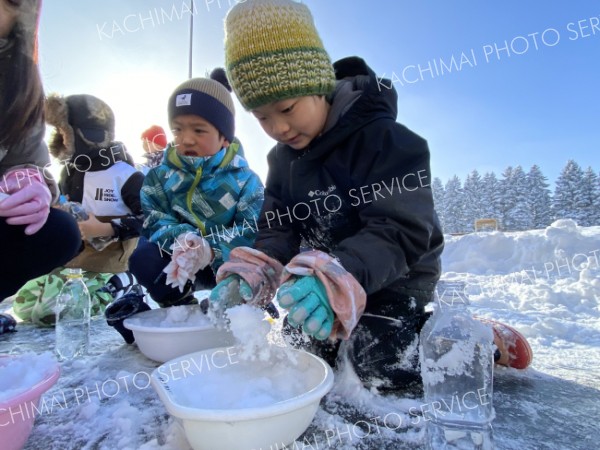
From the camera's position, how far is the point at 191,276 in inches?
64.2

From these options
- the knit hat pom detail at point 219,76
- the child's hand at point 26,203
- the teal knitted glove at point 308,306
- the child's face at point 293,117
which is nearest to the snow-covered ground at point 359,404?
the teal knitted glove at point 308,306

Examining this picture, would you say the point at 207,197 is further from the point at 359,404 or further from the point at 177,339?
the point at 359,404

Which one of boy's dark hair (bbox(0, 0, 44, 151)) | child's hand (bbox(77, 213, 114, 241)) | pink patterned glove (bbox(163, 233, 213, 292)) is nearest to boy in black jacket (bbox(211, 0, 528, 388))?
pink patterned glove (bbox(163, 233, 213, 292))

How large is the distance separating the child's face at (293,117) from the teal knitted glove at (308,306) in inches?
22.5

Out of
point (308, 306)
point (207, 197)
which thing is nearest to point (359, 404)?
point (308, 306)

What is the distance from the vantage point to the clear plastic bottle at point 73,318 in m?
1.65

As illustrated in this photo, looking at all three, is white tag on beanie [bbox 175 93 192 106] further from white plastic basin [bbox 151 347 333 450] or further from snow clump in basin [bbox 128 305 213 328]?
white plastic basin [bbox 151 347 333 450]

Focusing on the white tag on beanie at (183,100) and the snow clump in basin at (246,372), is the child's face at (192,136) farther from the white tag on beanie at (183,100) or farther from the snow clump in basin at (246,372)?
the snow clump in basin at (246,372)

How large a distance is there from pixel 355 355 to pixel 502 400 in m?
0.42

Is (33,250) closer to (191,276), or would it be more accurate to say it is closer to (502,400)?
(191,276)

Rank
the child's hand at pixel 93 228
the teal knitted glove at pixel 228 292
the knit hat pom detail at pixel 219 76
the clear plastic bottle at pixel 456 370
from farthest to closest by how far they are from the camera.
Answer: the knit hat pom detail at pixel 219 76, the child's hand at pixel 93 228, the teal knitted glove at pixel 228 292, the clear plastic bottle at pixel 456 370

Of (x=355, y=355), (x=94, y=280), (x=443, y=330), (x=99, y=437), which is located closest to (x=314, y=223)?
(x=355, y=355)

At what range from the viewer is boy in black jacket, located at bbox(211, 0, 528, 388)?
106 centimetres

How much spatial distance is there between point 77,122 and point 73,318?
4.16ft
